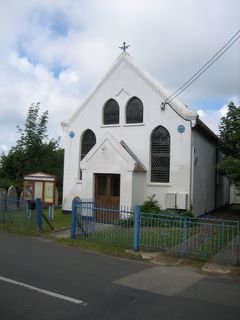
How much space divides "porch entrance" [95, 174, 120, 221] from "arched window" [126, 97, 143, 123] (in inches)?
114

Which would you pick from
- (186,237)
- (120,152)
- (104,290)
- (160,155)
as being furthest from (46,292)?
(160,155)

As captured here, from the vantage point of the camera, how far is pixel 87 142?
901 inches

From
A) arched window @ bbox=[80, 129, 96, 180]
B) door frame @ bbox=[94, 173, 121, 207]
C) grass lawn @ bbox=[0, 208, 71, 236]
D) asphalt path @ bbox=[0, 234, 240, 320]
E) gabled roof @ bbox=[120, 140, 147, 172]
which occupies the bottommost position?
asphalt path @ bbox=[0, 234, 240, 320]

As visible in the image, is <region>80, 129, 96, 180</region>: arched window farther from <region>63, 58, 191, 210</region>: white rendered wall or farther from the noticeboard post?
the noticeboard post

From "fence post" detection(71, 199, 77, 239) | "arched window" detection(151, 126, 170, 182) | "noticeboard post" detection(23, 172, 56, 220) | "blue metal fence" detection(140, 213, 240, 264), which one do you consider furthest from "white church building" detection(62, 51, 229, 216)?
"blue metal fence" detection(140, 213, 240, 264)

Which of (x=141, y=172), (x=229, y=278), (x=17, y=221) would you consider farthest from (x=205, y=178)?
(x=229, y=278)

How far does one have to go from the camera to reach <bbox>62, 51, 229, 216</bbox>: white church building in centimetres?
1984

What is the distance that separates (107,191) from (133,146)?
2.48 metres

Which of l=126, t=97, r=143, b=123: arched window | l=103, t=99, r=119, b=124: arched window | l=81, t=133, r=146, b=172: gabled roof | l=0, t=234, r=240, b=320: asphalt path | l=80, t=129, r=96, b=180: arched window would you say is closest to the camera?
l=0, t=234, r=240, b=320: asphalt path

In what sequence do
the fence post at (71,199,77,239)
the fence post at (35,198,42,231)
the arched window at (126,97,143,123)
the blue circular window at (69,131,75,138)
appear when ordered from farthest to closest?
the blue circular window at (69,131,75,138)
the arched window at (126,97,143,123)
the fence post at (35,198,42,231)
the fence post at (71,199,77,239)

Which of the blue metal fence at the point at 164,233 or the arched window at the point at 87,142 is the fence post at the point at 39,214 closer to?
the blue metal fence at the point at 164,233

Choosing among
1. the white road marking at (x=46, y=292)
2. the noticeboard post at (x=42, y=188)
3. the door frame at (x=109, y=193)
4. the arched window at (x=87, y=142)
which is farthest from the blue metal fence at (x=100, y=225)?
the arched window at (x=87, y=142)

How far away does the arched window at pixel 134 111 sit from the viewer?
21156 mm

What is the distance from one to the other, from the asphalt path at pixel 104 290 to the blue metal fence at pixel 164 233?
1462mm
